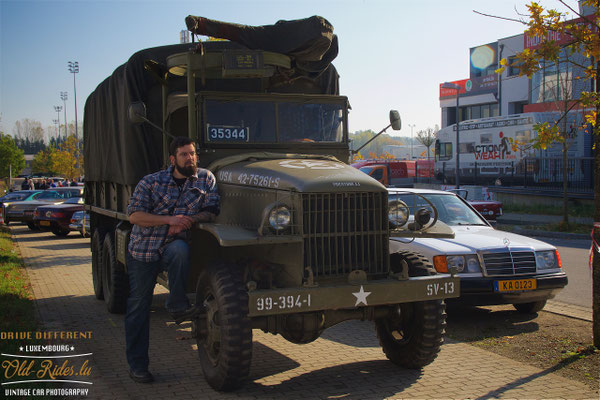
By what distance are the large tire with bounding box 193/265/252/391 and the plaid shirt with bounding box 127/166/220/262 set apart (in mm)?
613

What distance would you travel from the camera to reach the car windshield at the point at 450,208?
9.47m

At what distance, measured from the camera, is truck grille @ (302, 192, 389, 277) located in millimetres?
5195

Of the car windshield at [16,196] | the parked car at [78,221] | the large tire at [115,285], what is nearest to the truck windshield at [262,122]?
the large tire at [115,285]

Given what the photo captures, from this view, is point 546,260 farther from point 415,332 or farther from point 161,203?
point 161,203

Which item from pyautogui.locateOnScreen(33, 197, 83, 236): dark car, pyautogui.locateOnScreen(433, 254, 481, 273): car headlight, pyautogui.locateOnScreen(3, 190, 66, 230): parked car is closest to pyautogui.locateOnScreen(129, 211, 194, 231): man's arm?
pyautogui.locateOnScreen(433, 254, 481, 273): car headlight

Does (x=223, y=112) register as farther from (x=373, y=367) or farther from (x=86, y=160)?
(x=86, y=160)

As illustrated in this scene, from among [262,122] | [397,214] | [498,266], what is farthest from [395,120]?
[498,266]

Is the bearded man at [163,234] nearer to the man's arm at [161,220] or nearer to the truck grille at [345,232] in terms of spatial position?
the man's arm at [161,220]

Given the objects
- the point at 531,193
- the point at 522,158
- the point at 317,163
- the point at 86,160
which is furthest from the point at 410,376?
the point at 522,158

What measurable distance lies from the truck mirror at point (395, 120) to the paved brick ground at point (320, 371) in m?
2.61

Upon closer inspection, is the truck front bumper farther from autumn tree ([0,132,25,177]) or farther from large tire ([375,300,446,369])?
autumn tree ([0,132,25,177])

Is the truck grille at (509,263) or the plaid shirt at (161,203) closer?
the plaid shirt at (161,203)

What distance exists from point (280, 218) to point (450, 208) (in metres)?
5.33

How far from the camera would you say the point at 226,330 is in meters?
4.93
